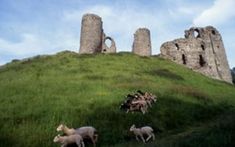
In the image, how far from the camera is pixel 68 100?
29.8 meters

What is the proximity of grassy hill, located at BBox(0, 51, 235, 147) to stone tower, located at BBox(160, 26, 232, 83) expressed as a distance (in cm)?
1407

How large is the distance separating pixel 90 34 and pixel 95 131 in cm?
4304

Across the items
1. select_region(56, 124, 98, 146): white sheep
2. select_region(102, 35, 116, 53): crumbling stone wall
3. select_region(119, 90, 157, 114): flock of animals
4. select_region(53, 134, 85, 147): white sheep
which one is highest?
select_region(102, 35, 116, 53): crumbling stone wall

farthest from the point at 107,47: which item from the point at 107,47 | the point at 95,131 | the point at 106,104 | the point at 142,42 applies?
the point at 95,131

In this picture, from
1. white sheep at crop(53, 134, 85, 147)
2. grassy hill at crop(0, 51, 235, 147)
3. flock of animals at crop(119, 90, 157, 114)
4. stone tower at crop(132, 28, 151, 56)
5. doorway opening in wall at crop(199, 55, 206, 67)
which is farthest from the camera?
stone tower at crop(132, 28, 151, 56)

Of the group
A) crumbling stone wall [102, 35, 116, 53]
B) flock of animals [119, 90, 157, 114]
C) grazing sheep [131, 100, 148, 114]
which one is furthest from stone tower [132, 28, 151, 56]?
grazing sheep [131, 100, 148, 114]

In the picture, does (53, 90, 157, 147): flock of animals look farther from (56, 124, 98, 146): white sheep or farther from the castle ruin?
the castle ruin

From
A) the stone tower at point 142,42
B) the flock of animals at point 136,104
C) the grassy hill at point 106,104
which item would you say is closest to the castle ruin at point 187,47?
the stone tower at point 142,42

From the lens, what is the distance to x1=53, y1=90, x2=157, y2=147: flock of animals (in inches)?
750

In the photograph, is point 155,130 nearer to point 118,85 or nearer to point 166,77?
point 118,85

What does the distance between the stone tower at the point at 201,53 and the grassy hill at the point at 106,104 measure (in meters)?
14.1

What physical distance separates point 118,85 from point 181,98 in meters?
5.87

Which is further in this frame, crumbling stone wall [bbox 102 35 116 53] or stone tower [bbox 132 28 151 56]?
crumbling stone wall [bbox 102 35 116 53]

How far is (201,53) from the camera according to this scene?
64375 mm
